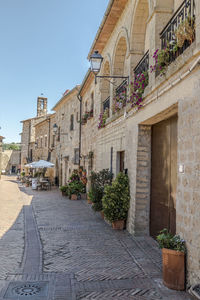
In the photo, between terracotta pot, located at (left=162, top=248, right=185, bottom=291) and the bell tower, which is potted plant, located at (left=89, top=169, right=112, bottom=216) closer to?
terracotta pot, located at (left=162, top=248, right=185, bottom=291)

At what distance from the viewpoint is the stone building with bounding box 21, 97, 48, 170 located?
34.0m

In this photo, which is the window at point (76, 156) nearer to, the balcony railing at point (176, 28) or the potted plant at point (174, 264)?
the balcony railing at point (176, 28)

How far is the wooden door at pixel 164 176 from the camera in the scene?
5.47m

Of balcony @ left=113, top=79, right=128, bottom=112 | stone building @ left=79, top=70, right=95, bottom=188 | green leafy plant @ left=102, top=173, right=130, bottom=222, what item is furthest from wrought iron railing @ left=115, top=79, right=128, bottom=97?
stone building @ left=79, top=70, right=95, bottom=188

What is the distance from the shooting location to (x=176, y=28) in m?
4.71

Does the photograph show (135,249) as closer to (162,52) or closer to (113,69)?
(162,52)

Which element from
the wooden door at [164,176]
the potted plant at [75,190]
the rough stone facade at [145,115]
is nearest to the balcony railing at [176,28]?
the rough stone facade at [145,115]

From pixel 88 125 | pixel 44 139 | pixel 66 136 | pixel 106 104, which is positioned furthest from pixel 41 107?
pixel 106 104

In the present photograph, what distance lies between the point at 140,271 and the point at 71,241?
220 cm

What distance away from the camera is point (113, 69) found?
9367 millimetres

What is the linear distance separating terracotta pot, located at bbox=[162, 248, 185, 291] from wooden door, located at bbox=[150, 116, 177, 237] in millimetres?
1436

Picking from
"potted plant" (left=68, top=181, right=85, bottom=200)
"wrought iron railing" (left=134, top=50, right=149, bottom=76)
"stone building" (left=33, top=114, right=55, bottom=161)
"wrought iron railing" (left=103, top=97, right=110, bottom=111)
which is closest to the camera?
"wrought iron railing" (left=134, top=50, right=149, bottom=76)

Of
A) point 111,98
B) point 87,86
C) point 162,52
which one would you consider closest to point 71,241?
point 162,52

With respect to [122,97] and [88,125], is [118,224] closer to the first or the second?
[122,97]
